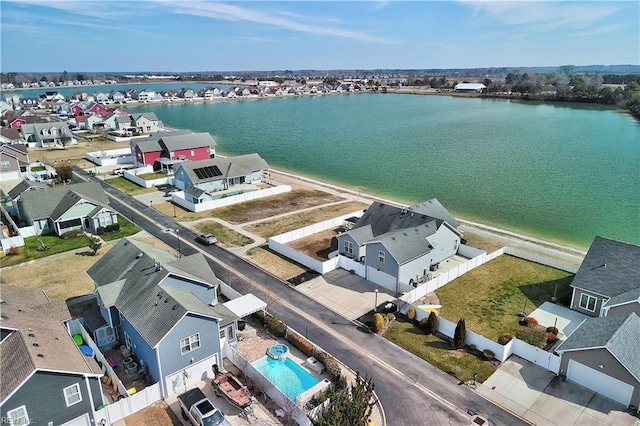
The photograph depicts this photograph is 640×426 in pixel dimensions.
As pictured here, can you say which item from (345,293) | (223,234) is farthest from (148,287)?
(223,234)

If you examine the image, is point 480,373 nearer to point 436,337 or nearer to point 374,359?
point 436,337

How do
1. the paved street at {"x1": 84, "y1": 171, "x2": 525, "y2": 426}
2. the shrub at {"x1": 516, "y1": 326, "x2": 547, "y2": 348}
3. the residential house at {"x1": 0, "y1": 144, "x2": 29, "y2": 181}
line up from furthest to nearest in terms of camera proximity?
the residential house at {"x1": 0, "y1": 144, "x2": 29, "y2": 181}, the shrub at {"x1": 516, "y1": 326, "x2": 547, "y2": 348}, the paved street at {"x1": 84, "y1": 171, "x2": 525, "y2": 426}

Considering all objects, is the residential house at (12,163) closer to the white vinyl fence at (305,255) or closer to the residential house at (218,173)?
the residential house at (218,173)

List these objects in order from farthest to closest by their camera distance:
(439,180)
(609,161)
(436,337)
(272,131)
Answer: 1. (272,131)
2. (609,161)
3. (439,180)
4. (436,337)

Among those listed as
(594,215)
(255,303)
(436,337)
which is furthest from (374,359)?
(594,215)

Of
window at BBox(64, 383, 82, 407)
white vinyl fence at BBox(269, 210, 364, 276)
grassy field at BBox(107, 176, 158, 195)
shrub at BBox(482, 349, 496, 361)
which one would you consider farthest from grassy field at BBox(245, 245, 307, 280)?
grassy field at BBox(107, 176, 158, 195)

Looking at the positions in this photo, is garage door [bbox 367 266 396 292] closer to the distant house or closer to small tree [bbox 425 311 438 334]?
small tree [bbox 425 311 438 334]

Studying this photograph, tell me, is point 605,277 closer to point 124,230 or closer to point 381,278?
point 381,278
